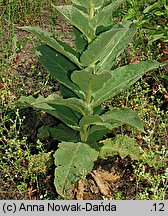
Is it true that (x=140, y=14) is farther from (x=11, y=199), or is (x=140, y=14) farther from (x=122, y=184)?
(x=11, y=199)

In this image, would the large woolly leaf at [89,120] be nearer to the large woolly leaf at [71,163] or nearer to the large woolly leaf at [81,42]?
the large woolly leaf at [71,163]

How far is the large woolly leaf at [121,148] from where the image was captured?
3768 millimetres

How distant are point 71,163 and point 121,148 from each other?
51cm

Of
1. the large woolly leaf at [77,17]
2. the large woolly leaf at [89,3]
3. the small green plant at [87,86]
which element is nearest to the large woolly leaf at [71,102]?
the small green plant at [87,86]

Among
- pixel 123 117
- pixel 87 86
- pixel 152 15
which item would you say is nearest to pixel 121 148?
pixel 123 117

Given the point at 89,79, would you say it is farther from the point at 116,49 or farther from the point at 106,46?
the point at 116,49

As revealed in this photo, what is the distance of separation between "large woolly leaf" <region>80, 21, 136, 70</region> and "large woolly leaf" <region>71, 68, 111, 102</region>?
5.6 inches

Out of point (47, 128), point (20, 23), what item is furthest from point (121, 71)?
point (20, 23)

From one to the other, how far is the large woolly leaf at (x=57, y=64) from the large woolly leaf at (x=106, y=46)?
0.81ft

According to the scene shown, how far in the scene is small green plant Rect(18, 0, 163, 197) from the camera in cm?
326

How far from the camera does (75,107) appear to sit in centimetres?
356

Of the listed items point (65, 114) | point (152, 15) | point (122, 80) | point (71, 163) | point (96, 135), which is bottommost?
point (71, 163)

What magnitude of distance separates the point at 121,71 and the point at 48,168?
100 centimetres

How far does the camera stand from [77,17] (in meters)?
3.19
